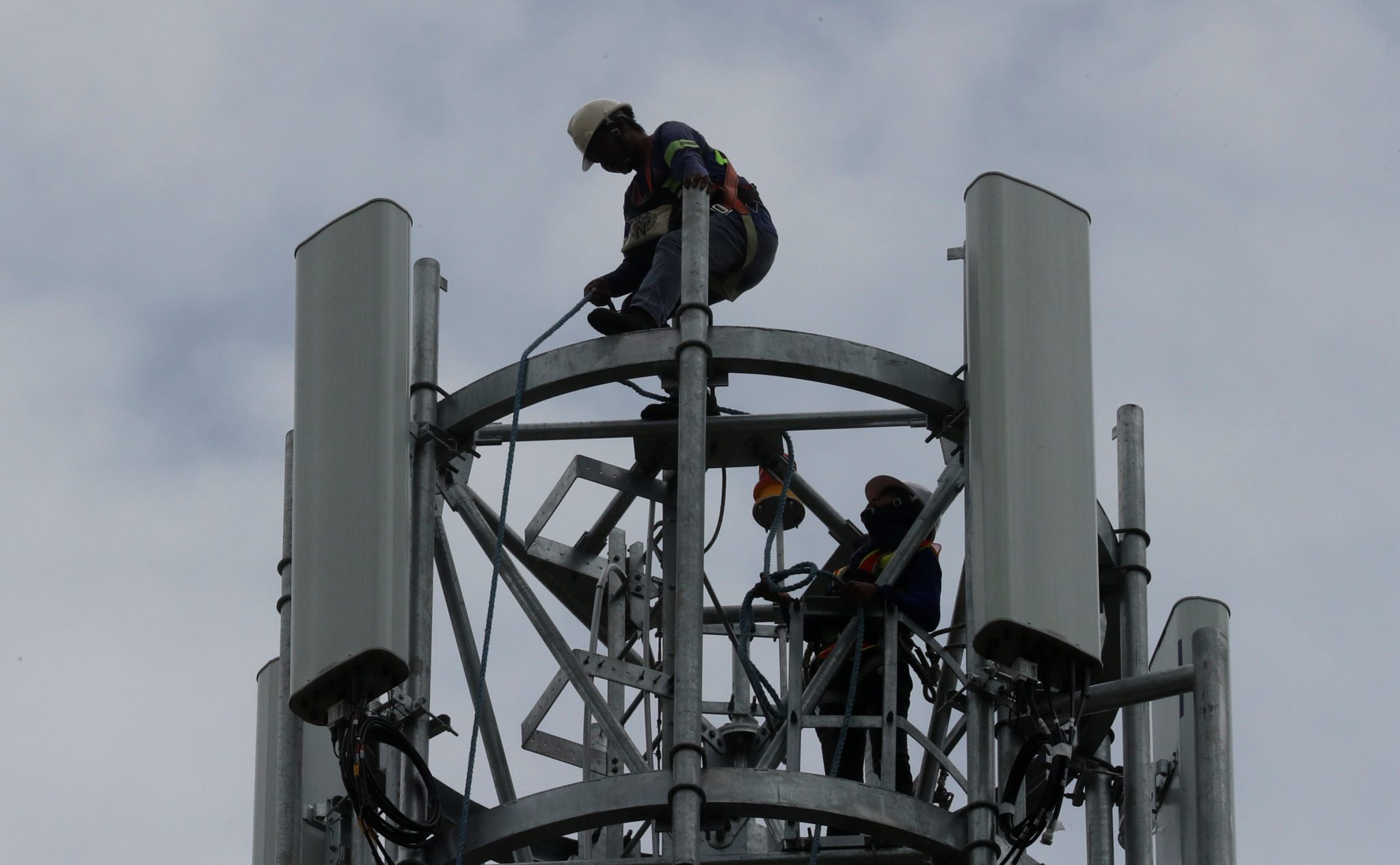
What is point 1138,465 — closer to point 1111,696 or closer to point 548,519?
point 1111,696

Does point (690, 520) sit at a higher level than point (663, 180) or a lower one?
lower

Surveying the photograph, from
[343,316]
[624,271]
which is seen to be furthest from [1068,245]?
[343,316]

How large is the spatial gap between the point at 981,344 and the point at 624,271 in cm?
291

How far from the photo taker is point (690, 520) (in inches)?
618

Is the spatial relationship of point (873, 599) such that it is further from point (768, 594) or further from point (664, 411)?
point (664, 411)

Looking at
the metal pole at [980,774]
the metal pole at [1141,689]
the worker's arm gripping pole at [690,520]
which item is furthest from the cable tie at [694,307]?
the metal pole at [1141,689]

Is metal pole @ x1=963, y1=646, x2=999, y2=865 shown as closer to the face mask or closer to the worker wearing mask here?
the worker wearing mask

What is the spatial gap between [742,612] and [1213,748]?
9.54 feet

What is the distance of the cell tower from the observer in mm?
15594

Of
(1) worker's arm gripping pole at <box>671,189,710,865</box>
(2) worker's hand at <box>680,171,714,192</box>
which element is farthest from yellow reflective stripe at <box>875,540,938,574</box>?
(2) worker's hand at <box>680,171,714,192</box>

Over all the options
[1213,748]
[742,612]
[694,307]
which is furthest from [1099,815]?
[694,307]

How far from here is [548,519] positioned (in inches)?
711

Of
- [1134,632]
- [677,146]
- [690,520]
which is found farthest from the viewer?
[677,146]

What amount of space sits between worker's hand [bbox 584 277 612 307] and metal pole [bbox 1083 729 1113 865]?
419 cm
